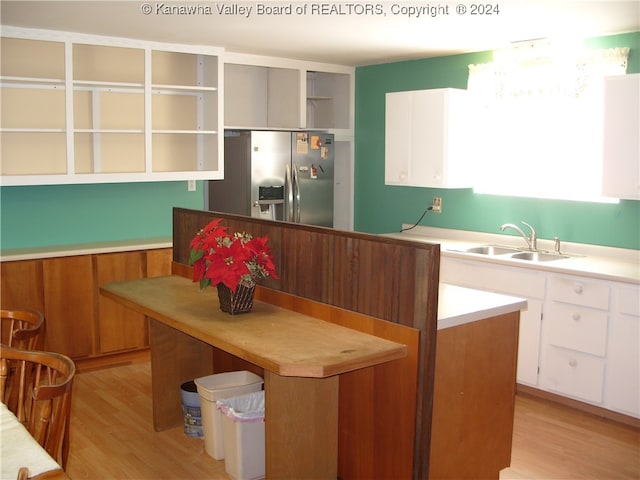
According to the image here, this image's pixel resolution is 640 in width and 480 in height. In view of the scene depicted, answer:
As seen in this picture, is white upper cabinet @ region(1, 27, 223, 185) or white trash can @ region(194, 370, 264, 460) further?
white upper cabinet @ region(1, 27, 223, 185)

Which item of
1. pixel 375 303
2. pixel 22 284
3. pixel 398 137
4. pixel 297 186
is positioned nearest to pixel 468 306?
pixel 375 303

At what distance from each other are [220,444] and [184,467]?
20 centimetres

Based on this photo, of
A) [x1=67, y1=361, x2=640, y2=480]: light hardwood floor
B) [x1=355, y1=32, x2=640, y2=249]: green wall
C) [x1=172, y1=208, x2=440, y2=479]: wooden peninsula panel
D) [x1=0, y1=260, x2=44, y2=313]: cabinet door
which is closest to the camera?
[x1=172, y1=208, x2=440, y2=479]: wooden peninsula panel

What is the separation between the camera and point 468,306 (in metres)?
2.88

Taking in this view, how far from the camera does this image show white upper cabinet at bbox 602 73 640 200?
12.7ft

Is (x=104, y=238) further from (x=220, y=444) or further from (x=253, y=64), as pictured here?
(x=220, y=444)

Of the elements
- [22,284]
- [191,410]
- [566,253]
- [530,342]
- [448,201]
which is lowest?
[191,410]

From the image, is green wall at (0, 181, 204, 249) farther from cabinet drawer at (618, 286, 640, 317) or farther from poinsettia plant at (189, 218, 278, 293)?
cabinet drawer at (618, 286, 640, 317)

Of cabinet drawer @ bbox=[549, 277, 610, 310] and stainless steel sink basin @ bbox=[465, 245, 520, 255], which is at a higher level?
stainless steel sink basin @ bbox=[465, 245, 520, 255]

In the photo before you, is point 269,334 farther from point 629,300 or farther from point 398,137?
point 398,137

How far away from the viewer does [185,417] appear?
3645mm

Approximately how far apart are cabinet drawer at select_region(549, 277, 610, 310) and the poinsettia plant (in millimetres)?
1850

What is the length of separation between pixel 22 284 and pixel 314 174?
8.09ft

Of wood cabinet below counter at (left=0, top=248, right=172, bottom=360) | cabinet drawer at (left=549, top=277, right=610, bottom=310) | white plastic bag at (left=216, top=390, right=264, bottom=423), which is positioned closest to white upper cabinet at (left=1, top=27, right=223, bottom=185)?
wood cabinet below counter at (left=0, top=248, right=172, bottom=360)
